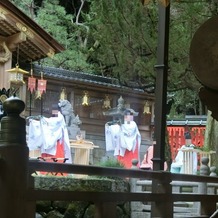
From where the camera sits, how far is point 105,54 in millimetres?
11484

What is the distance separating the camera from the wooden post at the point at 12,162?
2760 mm

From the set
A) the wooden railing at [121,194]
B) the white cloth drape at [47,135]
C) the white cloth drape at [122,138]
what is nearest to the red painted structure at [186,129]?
the white cloth drape at [122,138]

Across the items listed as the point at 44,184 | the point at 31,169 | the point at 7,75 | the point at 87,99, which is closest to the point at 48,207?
the point at 44,184

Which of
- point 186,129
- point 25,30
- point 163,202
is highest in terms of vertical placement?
point 25,30

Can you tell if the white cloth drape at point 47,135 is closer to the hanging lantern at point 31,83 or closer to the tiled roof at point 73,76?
the hanging lantern at point 31,83

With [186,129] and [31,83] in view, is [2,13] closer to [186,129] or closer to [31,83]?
[31,83]

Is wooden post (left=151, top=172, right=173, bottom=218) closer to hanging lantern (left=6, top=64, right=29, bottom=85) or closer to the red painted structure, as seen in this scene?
hanging lantern (left=6, top=64, right=29, bottom=85)

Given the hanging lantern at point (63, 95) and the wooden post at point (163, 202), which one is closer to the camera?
the wooden post at point (163, 202)

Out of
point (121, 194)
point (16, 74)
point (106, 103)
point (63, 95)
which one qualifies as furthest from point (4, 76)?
point (121, 194)

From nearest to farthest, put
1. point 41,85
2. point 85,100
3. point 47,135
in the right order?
1. point 47,135
2. point 41,85
3. point 85,100

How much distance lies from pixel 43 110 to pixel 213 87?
11.5 meters

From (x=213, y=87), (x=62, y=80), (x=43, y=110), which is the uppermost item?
(x=62, y=80)

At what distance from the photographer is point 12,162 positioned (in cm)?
278

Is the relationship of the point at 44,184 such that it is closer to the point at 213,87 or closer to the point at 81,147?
the point at 213,87
